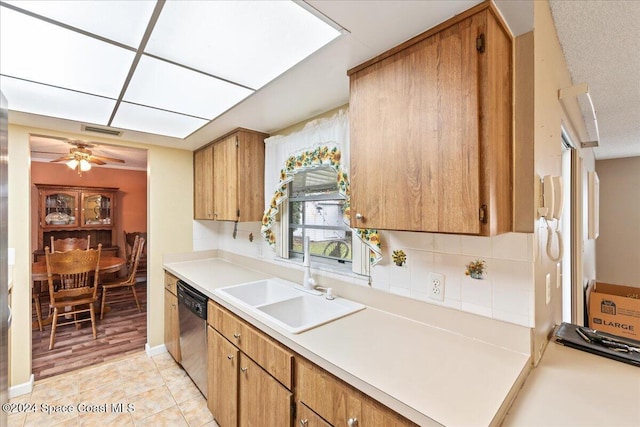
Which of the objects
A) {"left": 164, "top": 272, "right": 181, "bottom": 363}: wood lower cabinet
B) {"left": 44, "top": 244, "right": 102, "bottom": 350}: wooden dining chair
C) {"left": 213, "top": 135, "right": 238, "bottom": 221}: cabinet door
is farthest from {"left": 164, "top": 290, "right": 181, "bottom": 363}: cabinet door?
{"left": 44, "top": 244, "right": 102, "bottom": 350}: wooden dining chair

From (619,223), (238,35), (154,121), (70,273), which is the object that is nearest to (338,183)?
(238,35)

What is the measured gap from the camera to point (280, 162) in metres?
2.26

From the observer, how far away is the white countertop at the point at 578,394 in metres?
0.81

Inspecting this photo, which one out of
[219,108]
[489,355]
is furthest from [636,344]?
[219,108]

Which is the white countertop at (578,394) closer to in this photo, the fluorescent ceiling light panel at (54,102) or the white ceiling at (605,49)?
the white ceiling at (605,49)

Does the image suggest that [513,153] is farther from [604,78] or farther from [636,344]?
[604,78]

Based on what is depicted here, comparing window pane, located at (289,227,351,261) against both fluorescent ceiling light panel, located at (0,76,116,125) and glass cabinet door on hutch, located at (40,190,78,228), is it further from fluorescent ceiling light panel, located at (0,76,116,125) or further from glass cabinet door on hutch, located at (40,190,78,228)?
glass cabinet door on hutch, located at (40,190,78,228)

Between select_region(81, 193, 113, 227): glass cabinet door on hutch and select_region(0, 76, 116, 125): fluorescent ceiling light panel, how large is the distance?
354 centimetres

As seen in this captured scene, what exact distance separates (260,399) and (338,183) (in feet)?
4.03

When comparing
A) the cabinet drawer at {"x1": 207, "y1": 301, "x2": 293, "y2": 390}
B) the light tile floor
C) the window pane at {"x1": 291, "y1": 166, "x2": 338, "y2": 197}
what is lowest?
the light tile floor

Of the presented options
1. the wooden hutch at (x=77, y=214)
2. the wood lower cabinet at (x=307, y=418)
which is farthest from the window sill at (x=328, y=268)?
the wooden hutch at (x=77, y=214)

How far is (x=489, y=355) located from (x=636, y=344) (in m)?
0.67

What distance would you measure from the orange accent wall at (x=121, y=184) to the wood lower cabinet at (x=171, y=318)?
3.18 metres

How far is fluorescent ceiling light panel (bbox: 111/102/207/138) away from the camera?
6.34ft
